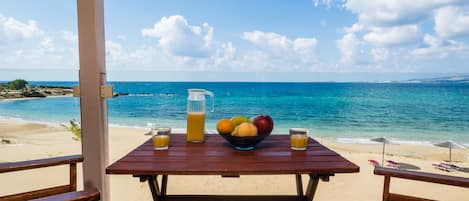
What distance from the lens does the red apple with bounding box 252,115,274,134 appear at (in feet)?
3.63

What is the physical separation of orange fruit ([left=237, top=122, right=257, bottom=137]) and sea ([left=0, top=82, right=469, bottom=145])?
579cm

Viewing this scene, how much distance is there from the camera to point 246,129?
1.06m

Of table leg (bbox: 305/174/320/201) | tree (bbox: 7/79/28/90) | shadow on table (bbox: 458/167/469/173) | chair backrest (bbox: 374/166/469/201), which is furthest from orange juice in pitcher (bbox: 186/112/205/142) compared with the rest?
shadow on table (bbox: 458/167/469/173)

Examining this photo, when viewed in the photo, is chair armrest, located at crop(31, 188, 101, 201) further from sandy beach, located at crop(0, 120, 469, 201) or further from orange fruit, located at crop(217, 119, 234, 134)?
sandy beach, located at crop(0, 120, 469, 201)

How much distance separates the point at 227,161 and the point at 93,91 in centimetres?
78

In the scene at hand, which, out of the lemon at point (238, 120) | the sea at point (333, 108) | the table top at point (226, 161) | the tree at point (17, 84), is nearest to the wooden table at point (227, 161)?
the table top at point (226, 161)

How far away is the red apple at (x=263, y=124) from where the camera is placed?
1.11 meters

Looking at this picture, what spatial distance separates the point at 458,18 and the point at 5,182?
38.5 feet

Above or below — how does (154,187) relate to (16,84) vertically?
below

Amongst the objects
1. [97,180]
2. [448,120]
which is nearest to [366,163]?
[97,180]

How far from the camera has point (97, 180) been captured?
1.32 m

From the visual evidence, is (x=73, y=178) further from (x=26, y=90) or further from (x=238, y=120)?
(x=26, y=90)

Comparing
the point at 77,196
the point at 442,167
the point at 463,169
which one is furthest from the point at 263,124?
the point at 463,169

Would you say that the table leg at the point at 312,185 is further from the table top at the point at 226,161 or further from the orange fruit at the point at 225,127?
the orange fruit at the point at 225,127
